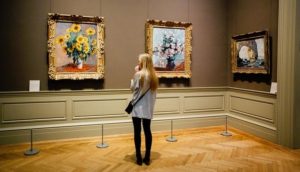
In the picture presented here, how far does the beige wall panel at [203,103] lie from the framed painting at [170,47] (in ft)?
1.84

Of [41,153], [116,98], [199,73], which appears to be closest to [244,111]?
[199,73]

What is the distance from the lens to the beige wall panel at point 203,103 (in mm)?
6012

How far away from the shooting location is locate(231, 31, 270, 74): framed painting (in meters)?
5.05

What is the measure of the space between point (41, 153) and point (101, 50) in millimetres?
2088

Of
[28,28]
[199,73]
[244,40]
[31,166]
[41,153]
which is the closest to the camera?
[31,166]

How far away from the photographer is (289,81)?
14.9 feet

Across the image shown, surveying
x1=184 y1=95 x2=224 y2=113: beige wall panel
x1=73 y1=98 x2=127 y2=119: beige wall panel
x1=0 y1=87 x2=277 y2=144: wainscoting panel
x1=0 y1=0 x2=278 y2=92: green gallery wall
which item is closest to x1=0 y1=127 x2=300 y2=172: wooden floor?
x1=0 y1=87 x2=277 y2=144: wainscoting panel

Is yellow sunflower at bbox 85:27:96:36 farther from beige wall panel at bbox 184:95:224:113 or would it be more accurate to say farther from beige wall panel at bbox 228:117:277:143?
beige wall panel at bbox 228:117:277:143

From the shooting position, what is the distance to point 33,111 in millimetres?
4957

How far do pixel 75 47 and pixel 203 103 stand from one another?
2971 mm

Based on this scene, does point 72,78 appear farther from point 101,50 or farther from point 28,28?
point 28,28

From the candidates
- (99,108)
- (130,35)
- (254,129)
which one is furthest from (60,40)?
(254,129)

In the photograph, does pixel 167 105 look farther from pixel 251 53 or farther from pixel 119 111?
pixel 251 53

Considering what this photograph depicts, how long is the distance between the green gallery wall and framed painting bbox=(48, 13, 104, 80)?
5.0 inches
